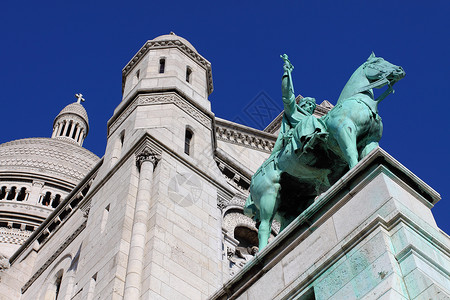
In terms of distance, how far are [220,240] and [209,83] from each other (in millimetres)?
7864

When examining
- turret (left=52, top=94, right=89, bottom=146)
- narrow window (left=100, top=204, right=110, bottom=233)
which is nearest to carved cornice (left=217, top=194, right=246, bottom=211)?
narrow window (left=100, top=204, right=110, bottom=233)

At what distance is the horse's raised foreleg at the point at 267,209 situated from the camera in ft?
43.5

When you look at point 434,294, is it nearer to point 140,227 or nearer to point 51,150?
point 140,227

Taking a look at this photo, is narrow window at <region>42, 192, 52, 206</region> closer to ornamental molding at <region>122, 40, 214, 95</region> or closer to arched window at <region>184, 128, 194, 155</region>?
ornamental molding at <region>122, 40, 214, 95</region>

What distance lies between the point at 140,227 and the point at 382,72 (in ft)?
22.6

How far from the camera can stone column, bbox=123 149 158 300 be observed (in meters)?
15.6

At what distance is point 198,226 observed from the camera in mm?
18484

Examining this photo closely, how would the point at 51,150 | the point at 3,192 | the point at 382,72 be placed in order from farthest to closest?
the point at 51,150
the point at 3,192
the point at 382,72

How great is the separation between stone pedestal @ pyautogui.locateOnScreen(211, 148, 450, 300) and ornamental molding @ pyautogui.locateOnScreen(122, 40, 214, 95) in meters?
13.7

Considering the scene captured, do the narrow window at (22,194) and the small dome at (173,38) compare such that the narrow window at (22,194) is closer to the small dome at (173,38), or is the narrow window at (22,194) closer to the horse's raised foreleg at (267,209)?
the small dome at (173,38)

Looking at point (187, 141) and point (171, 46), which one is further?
point (171, 46)

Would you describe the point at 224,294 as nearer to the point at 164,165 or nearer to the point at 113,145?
the point at 164,165

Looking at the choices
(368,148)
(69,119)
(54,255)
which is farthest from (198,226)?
(69,119)

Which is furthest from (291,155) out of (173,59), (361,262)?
(173,59)
